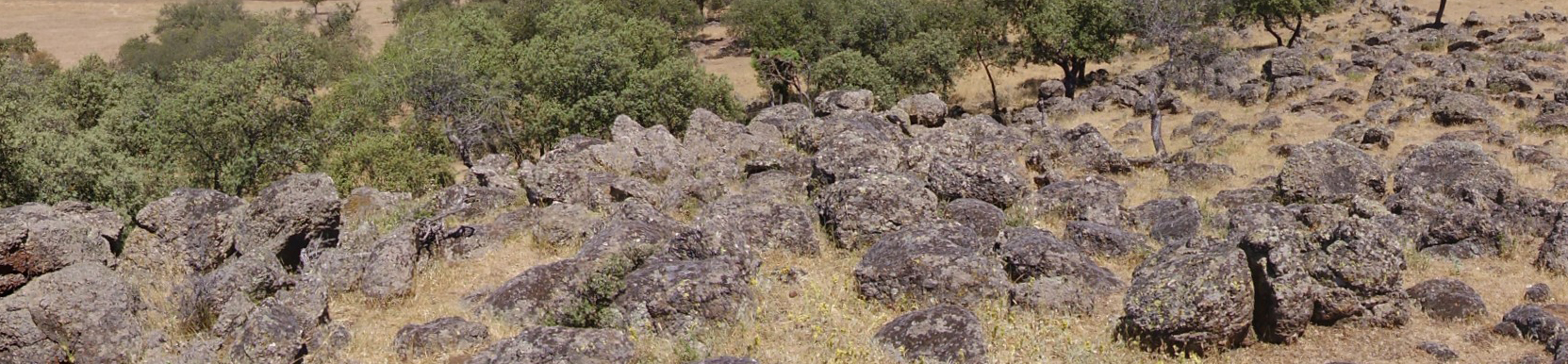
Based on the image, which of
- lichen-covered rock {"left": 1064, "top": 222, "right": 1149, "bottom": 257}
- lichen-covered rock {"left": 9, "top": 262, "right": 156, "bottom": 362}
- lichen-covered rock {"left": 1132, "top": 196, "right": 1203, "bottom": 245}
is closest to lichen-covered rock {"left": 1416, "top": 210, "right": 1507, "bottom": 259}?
lichen-covered rock {"left": 1132, "top": 196, "right": 1203, "bottom": 245}

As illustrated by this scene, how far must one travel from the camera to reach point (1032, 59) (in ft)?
160

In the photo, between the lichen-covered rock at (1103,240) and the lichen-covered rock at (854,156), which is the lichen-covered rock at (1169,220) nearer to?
the lichen-covered rock at (1103,240)

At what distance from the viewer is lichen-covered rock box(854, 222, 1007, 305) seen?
13.9 meters

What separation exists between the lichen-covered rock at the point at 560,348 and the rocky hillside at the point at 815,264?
1.3 inches

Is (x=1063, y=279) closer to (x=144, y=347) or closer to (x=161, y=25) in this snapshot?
(x=144, y=347)

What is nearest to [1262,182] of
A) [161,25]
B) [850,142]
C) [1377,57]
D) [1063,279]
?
[850,142]

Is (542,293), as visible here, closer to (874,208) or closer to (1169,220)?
(874,208)

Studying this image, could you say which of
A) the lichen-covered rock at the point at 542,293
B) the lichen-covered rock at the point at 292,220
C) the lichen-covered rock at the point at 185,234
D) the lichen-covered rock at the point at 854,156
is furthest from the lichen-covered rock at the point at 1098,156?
the lichen-covered rock at the point at 185,234

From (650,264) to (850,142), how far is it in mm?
8166

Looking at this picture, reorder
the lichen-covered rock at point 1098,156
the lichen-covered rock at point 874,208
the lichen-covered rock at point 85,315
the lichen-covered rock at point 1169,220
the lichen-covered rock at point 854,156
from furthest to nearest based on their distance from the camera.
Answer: the lichen-covered rock at point 1098,156, the lichen-covered rock at point 854,156, the lichen-covered rock at point 1169,220, the lichen-covered rock at point 874,208, the lichen-covered rock at point 85,315

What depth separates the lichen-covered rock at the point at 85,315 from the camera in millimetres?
11508

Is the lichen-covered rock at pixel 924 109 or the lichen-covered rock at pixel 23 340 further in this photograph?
the lichen-covered rock at pixel 924 109

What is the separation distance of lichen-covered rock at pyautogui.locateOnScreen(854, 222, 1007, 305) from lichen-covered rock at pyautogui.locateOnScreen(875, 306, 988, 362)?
137 centimetres

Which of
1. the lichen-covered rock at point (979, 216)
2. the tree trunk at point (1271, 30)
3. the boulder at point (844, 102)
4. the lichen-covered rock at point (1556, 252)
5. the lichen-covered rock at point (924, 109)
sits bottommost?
the tree trunk at point (1271, 30)
